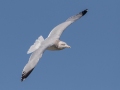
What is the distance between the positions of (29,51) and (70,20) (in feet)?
14.2

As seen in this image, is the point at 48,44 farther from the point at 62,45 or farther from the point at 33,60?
the point at 33,60

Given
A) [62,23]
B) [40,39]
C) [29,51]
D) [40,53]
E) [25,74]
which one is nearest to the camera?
[25,74]

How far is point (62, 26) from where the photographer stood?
68.2 feet

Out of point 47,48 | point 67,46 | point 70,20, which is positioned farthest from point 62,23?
point 47,48

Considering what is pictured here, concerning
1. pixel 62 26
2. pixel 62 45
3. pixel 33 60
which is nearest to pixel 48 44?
pixel 62 45

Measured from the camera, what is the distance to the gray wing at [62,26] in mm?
19755

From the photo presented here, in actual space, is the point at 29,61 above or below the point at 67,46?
below

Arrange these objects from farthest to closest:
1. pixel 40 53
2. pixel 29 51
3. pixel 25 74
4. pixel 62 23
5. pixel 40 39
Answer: pixel 62 23 < pixel 40 39 < pixel 29 51 < pixel 40 53 < pixel 25 74

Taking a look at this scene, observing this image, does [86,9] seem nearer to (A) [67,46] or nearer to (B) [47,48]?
(A) [67,46]

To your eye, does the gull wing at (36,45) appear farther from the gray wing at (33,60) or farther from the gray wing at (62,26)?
the gray wing at (62,26)

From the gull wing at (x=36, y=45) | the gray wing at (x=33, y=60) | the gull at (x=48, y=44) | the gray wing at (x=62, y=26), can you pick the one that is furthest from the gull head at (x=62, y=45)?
the gray wing at (x=33, y=60)

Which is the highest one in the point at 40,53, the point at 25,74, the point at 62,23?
the point at 62,23

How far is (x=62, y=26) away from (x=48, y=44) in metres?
3.17

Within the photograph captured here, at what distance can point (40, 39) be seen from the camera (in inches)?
746
